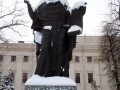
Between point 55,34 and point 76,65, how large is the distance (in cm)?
2502

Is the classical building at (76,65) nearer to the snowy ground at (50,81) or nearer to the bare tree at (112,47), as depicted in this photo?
the bare tree at (112,47)

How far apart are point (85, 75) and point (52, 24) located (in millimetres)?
25331

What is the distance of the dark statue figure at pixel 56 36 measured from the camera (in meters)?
4.77

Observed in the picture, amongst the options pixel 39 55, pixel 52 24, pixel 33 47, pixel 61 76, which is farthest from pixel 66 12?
pixel 33 47

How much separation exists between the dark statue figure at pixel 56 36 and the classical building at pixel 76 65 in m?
24.2

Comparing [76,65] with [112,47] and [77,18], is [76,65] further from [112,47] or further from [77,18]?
[77,18]

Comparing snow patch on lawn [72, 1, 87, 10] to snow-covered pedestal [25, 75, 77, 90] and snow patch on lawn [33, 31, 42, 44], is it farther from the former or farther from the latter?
snow-covered pedestal [25, 75, 77, 90]

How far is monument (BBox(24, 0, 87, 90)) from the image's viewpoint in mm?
4738

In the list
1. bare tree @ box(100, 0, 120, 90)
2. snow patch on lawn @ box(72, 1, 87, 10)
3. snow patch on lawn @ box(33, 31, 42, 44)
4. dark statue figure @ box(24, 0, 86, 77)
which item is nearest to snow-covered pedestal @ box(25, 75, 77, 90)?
dark statue figure @ box(24, 0, 86, 77)

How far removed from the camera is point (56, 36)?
4977 mm

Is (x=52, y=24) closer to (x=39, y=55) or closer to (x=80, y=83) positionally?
(x=39, y=55)

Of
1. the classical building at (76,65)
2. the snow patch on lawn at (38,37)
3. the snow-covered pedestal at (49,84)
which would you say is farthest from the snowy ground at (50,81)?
the classical building at (76,65)

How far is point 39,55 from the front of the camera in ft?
16.1

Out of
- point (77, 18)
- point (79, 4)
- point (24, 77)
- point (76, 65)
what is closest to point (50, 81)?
point (77, 18)
